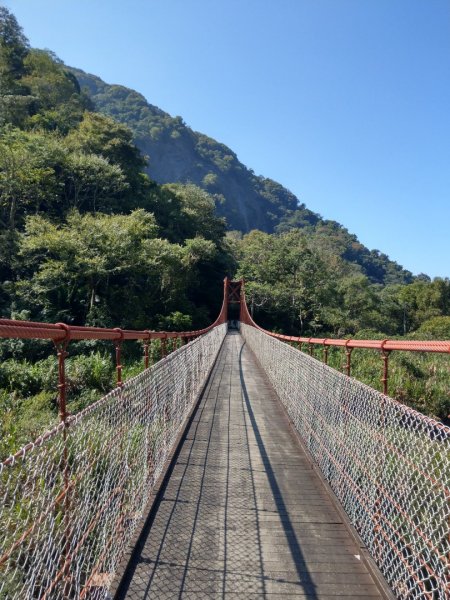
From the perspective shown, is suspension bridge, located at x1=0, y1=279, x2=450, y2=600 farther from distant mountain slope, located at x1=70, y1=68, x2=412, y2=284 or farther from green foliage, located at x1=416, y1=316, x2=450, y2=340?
distant mountain slope, located at x1=70, y1=68, x2=412, y2=284

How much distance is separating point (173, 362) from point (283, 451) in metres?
1.11

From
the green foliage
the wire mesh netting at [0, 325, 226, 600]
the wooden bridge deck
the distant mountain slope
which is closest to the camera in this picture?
the wire mesh netting at [0, 325, 226, 600]

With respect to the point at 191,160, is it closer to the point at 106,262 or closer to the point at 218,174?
the point at 218,174

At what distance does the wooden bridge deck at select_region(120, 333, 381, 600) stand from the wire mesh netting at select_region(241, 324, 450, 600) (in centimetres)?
13

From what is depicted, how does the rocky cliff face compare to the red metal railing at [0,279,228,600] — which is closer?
the red metal railing at [0,279,228,600]

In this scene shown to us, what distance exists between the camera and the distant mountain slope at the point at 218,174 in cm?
7688

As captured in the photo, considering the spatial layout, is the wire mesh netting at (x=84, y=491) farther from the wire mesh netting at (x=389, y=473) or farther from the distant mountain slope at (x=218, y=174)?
the distant mountain slope at (x=218, y=174)

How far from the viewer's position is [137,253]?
16.8m

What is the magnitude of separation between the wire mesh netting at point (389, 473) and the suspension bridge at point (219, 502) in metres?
0.01

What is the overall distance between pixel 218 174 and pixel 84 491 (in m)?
94.3

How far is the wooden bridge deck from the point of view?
5.85ft

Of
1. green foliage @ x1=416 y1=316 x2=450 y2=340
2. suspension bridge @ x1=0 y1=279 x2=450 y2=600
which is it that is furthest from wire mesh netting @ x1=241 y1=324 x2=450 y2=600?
green foliage @ x1=416 y1=316 x2=450 y2=340

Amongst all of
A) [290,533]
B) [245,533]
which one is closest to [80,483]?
[245,533]

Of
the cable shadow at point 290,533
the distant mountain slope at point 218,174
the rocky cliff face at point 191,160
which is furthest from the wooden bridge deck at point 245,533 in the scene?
the rocky cliff face at point 191,160
